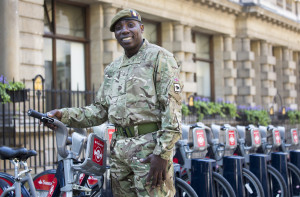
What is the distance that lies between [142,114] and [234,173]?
325 centimetres

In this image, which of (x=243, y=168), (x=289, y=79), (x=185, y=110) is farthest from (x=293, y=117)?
(x=243, y=168)

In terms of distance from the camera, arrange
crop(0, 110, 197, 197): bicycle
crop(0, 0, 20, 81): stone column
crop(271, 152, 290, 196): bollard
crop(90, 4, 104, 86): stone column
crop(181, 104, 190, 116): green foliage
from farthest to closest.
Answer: crop(90, 4, 104, 86): stone column, crop(181, 104, 190, 116): green foliage, crop(0, 0, 20, 81): stone column, crop(271, 152, 290, 196): bollard, crop(0, 110, 197, 197): bicycle

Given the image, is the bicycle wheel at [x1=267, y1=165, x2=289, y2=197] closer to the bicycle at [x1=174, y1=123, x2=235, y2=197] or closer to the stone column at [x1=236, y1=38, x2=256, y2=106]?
the bicycle at [x1=174, y1=123, x2=235, y2=197]

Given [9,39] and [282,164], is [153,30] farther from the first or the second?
[282,164]

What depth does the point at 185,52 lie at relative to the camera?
54.8 ft

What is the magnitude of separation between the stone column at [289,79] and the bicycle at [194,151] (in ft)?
57.3

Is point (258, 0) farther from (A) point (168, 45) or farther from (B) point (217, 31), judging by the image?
(A) point (168, 45)

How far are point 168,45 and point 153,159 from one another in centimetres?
1317

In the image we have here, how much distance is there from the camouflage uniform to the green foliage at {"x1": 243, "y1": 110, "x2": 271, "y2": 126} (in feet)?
42.0

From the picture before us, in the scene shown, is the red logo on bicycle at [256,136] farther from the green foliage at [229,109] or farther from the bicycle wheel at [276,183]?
the green foliage at [229,109]

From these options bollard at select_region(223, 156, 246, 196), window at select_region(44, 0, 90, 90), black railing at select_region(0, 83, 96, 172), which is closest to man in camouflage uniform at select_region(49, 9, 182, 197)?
bollard at select_region(223, 156, 246, 196)

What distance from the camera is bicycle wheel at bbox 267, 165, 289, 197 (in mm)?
7245

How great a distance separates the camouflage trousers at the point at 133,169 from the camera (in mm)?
3602

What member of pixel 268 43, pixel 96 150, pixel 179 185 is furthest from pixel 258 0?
pixel 96 150
